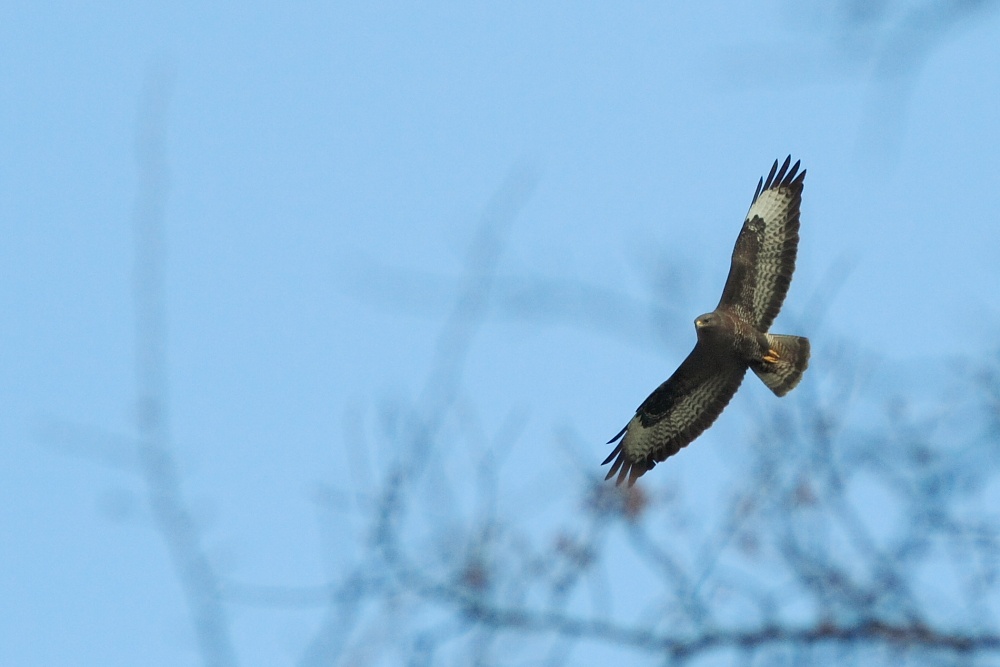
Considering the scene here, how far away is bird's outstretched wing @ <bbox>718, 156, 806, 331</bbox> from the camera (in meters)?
7.39

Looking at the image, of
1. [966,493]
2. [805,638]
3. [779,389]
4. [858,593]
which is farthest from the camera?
[779,389]

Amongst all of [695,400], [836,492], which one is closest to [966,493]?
[836,492]

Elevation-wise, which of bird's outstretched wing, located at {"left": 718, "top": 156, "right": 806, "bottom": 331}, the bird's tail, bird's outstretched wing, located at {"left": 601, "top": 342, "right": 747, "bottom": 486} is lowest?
bird's outstretched wing, located at {"left": 601, "top": 342, "right": 747, "bottom": 486}

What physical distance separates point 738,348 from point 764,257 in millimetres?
638

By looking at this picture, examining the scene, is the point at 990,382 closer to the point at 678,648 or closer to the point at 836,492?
the point at 836,492

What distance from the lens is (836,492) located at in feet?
15.3

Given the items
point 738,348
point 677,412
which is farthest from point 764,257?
point 677,412

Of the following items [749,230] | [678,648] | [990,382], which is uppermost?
[749,230]

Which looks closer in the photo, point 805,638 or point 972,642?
point 972,642

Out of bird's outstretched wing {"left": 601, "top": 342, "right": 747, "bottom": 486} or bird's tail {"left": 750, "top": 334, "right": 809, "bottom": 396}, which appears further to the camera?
bird's outstretched wing {"left": 601, "top": 342, "right": 747, "bottom": 486}

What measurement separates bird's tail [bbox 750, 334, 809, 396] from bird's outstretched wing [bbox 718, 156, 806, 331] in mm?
139

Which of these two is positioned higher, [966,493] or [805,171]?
[805,171]

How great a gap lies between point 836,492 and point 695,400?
301 centimetres

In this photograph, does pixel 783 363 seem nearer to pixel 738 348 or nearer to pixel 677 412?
pixel 738 348
